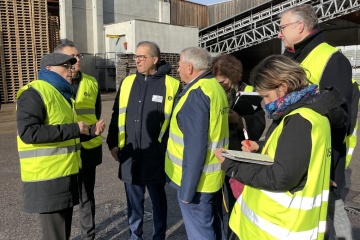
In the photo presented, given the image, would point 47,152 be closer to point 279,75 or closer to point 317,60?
point 279,75

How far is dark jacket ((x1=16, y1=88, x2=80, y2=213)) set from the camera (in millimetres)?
2447

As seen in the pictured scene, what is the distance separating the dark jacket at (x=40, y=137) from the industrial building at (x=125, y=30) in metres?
14.6

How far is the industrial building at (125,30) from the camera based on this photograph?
1575cm

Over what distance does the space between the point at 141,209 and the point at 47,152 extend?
1.18m

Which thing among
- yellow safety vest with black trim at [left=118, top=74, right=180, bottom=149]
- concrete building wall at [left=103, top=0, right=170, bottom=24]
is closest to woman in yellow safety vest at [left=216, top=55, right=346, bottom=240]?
yellow safety vest with black trim at [left=118, top=74, right=180, bottom=149]

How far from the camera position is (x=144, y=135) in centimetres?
329

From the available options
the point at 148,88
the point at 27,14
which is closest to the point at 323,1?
the point at 27,14

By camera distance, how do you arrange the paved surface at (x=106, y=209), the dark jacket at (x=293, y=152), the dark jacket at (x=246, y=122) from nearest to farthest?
the dark jacket at (x=293, y=152), the dark jacket at (x=246, y=122), the paved surface at (x=106, y=209)

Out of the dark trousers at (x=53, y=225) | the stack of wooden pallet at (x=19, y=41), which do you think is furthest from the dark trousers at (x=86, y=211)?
the stack of wooden pallet at (x=19, y=41)

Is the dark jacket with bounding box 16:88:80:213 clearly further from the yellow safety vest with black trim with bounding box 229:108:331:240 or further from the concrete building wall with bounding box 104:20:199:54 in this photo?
the concrete building wall with bounding box 104:20:199:54

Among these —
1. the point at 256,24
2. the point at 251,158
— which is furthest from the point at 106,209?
the point at 256,24

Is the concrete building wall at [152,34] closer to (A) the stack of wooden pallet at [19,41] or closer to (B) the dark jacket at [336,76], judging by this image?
(A) the stack of wooden pallet at [19,41]

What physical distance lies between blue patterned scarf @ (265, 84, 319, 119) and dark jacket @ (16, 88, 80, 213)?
1.48 meters

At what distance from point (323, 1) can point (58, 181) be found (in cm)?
2130
